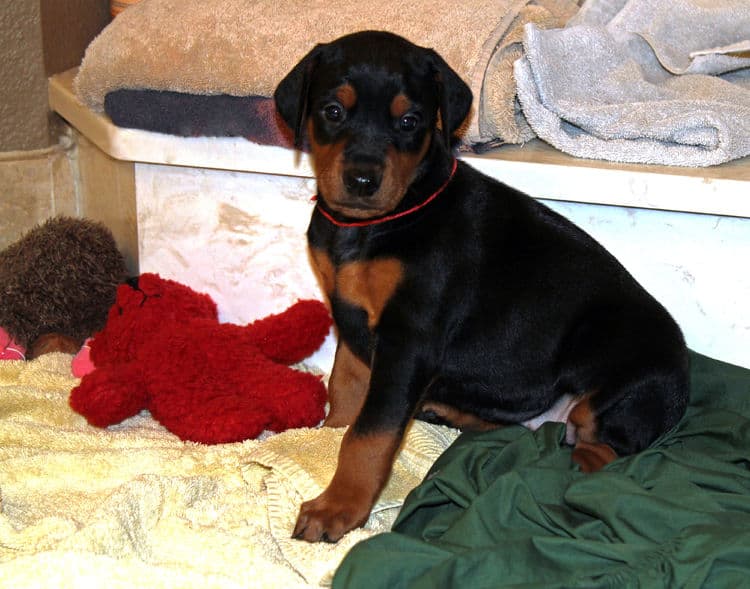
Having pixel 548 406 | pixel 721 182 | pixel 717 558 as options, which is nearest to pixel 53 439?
pixel 548 406

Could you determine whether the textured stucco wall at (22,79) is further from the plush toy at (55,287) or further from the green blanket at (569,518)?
the green blanket at (569,518)

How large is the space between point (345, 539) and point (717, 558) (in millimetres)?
915

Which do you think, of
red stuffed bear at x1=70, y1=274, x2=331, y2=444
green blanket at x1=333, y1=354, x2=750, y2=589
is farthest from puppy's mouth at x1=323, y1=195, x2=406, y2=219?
red stuffed bear at x1=70, y1=274, x2=331, y2=444

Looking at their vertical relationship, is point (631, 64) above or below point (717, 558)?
above

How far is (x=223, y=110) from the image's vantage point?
11.4ft

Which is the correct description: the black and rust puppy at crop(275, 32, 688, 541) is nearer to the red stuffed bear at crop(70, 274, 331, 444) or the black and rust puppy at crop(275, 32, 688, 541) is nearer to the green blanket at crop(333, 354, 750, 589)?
the green blanket at crop(333, 354, 750, 589)

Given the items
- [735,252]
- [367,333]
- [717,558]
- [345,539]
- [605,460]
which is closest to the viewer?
[717,558]

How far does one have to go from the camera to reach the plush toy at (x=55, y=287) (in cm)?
365

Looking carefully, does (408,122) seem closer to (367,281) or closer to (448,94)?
(448,94)

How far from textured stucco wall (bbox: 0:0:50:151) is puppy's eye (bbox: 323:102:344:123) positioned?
2040mm

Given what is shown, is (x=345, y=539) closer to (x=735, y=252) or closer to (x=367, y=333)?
(x=367, y=333)

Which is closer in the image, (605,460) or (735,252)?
(605,460)

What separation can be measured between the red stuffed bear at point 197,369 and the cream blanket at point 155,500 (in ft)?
0.29

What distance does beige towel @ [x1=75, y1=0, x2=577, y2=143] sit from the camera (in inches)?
129
